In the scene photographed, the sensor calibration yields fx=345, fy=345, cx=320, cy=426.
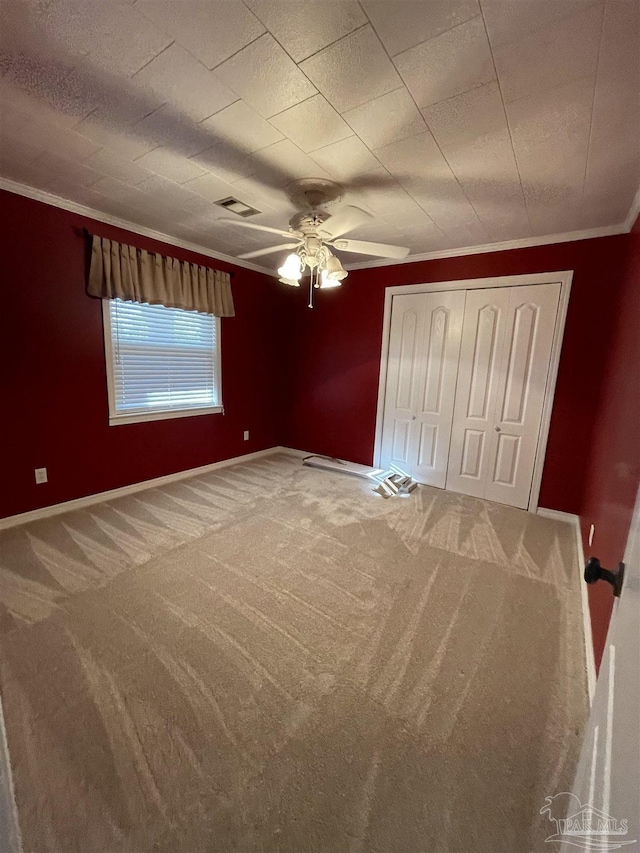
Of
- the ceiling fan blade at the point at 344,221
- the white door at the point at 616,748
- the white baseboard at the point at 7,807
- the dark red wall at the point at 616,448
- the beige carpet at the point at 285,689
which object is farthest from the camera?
the ceiling fan blade at the point at 344,221

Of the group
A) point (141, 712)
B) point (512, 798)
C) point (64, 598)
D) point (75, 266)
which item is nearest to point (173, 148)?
point (75, 266)

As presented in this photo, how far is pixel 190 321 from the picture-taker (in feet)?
12.3

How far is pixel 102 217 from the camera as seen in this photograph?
2.90 meters

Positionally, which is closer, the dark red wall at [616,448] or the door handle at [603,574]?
the door handle at [603,574]

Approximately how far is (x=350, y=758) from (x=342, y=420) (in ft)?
11.7

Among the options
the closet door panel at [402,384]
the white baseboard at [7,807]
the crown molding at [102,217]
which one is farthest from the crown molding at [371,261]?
the white baseboard at [7,807]

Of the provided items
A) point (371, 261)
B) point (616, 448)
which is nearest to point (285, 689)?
point (616, 448)

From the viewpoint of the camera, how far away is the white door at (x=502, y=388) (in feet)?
10.4

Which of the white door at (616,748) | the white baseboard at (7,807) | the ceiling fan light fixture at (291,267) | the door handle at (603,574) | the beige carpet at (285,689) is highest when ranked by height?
the ceiling fan light fixture at (291,267)

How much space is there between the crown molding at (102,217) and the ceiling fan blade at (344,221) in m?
1.96

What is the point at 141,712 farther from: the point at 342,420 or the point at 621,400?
the point at 342,420

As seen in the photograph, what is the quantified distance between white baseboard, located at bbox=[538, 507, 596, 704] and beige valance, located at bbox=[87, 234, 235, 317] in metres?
3.93

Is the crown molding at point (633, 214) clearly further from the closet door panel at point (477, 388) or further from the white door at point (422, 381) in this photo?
the white door at point (422, 381)

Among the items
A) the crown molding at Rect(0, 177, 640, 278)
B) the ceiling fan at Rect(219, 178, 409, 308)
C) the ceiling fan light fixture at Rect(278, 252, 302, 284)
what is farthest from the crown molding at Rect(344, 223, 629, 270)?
the ceiling fan light fixture at Rect(278, 252, 302, 284)
